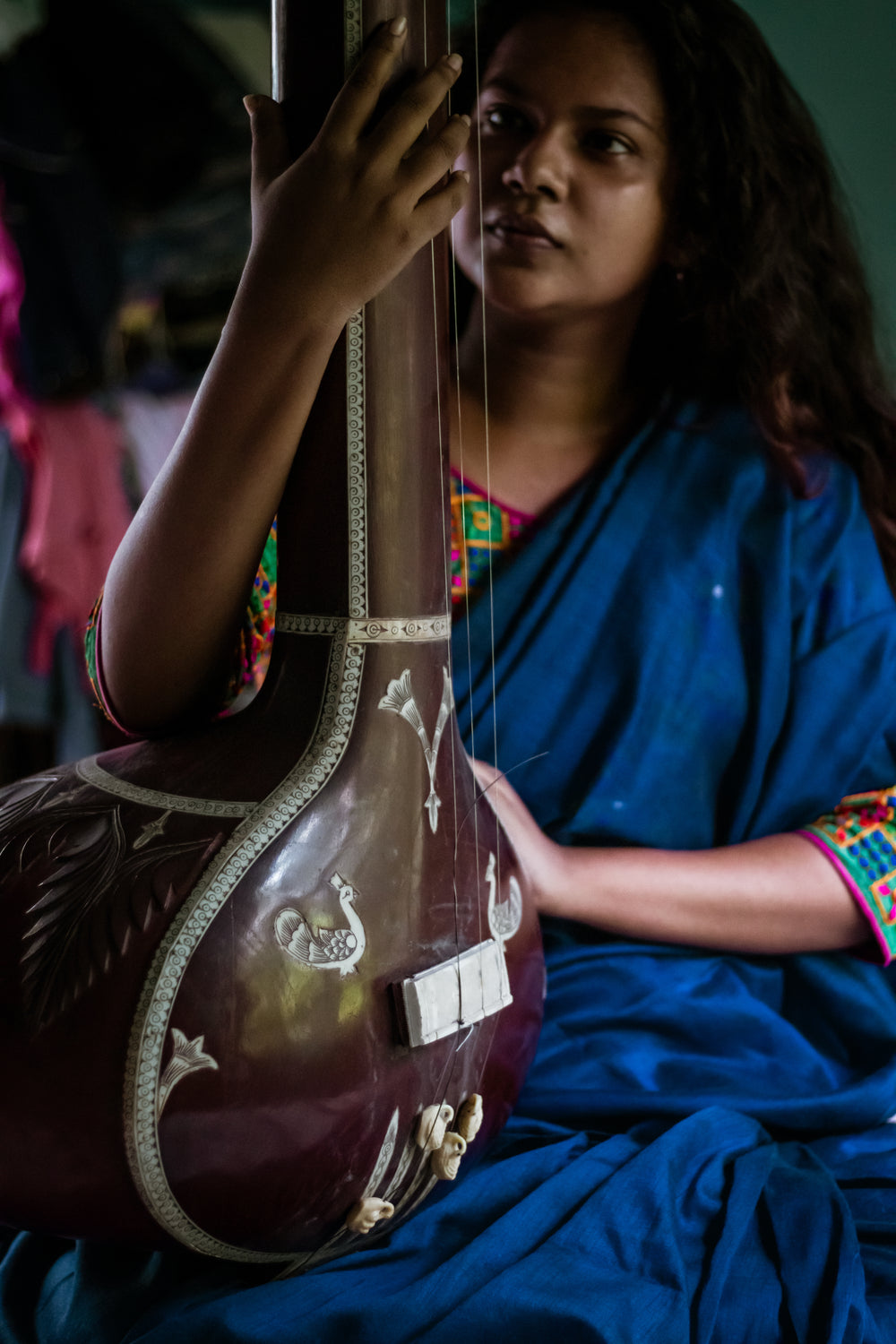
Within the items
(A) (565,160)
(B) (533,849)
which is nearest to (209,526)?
(B) (533,849)

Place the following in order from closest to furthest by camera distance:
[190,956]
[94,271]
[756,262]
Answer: [190,956] → [756,262] → [94,271]

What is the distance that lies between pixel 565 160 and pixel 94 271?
1.31 m

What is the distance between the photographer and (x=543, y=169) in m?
0.86

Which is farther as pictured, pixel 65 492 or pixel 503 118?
pixel 65 492

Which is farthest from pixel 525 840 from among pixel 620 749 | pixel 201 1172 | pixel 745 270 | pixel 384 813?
pixel 745 270

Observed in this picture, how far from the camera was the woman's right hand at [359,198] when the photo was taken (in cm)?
57

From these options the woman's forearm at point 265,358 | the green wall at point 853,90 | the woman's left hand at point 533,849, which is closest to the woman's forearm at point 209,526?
the woman's forearm at point 265,358

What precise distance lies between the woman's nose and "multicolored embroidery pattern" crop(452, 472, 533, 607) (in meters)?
0.23

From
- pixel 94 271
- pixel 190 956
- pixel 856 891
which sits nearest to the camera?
pixel 190 956

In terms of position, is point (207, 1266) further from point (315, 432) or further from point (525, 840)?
point (315, 432)

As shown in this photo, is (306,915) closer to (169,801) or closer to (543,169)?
(169,801)

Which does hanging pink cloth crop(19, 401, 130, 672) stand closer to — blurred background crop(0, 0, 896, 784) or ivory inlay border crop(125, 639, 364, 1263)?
blurred background crop(0, 0, 896, 784)

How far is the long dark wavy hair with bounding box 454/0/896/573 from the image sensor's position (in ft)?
3.00

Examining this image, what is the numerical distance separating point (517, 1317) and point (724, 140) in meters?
0.81
